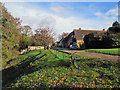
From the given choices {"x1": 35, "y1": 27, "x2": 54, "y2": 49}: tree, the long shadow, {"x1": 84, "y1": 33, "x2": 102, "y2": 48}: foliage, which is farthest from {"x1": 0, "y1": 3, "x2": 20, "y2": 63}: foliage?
{"x1": 84, "y1": 33, "x2": 102, "y2": 48}: foliage

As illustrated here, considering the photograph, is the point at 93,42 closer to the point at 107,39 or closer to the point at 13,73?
the point at 107,39

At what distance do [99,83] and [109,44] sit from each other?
18.5 m

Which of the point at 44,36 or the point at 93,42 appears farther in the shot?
the point at 93,42

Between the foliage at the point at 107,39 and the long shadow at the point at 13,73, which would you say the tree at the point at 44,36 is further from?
the foliage at the point at 107,39

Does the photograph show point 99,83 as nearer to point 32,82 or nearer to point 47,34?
point 32,82

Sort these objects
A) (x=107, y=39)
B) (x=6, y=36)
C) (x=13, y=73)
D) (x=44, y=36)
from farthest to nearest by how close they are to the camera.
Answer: (x=107, y=39)
(x=44, y=36)
(x=6, y=36)
(x=13, y=73)

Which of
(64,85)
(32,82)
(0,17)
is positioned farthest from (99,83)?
(0,17)

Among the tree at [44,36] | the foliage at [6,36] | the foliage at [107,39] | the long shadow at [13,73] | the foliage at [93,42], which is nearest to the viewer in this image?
the long shadow at [13,73]

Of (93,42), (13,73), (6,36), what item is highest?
(6,36)

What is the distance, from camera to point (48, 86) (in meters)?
3.79

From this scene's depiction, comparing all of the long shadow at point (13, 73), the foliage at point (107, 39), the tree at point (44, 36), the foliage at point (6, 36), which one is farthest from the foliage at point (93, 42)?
the foliage at point (6, 36)

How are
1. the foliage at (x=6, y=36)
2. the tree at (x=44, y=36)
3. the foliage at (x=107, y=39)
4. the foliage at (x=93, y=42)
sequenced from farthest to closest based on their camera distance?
the foliage at (x=93, y=42) → the foliage at (x=107, y=39) → the tree at (x=44, y=36) → the foliage at (x=6, y=36)

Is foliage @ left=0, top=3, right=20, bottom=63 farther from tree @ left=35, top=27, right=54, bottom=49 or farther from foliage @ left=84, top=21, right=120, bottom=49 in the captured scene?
foliage @ left=84, top=21, right=120, bottom=49

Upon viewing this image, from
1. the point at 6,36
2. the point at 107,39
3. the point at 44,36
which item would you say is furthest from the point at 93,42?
the point at 6,36
